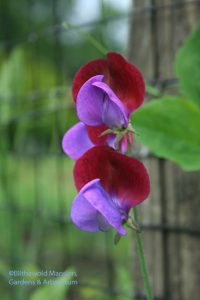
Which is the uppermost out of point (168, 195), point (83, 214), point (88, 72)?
point (88, 72)

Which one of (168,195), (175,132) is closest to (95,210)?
(175,132)

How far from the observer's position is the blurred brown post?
0.99 m

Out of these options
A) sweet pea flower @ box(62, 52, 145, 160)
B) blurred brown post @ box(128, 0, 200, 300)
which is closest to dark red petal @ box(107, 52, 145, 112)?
sweet pea flower @ box(62, 52, 145, 160)

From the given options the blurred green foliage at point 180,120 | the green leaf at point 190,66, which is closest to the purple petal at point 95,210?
the blurred green foliage at point 180,120

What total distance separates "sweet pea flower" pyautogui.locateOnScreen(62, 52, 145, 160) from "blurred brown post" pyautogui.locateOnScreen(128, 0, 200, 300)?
483 mm

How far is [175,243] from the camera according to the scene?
1015mm

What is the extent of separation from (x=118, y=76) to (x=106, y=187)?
9 cm

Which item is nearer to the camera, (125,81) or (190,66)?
(125,81)

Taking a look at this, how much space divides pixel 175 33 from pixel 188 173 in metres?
0.23

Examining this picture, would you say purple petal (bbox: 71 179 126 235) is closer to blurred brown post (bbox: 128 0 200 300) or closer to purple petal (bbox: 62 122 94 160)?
purple petal (bbox: 62 122 94 160)

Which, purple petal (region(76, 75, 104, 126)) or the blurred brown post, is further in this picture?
the blurred brown post

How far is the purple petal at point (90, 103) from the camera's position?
1.55 feet

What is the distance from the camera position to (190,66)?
0.72 m

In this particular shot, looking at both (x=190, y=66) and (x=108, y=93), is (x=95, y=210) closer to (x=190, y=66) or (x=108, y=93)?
(x=108, y=93)
